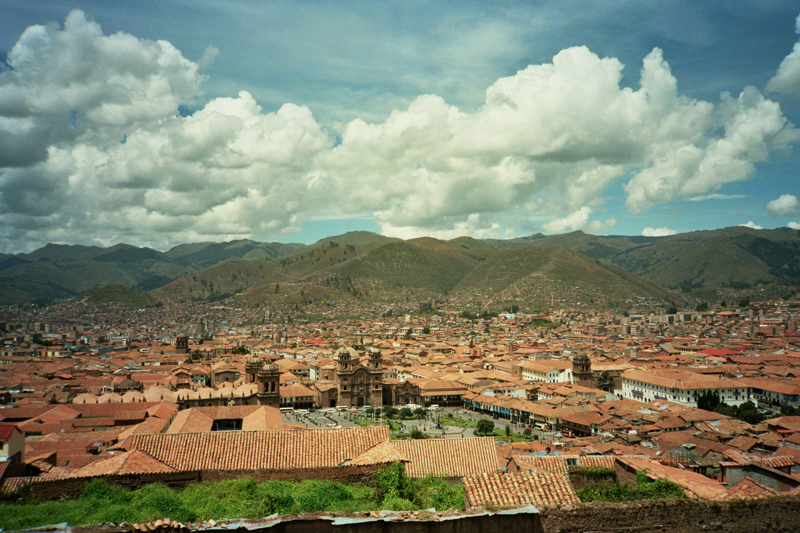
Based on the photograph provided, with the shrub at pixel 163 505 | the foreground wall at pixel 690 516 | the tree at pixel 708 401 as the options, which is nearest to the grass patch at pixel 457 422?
the tree at pixel 708 401

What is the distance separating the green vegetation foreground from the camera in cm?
1075

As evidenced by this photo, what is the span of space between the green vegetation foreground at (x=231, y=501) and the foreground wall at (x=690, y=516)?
4.16 meters

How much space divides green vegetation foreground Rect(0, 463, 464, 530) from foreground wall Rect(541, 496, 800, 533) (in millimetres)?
4155

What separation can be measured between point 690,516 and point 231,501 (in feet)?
30.2

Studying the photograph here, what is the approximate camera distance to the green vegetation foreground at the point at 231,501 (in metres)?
10.8

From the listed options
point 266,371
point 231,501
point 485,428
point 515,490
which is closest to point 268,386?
point 266,371

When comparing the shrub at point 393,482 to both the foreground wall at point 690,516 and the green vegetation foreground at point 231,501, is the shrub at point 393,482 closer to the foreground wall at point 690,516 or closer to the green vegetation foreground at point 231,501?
the green vegetation foreground at point 231,501

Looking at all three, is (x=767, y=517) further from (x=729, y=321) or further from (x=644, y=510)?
(x=729, y=321)

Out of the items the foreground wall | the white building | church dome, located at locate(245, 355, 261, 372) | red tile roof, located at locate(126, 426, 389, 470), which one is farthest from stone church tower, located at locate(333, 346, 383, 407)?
the foreground wall

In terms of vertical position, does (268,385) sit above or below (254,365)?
below

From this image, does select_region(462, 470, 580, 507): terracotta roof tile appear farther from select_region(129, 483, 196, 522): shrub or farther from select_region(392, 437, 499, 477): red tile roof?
select_region(129, 483, 196, 522): shrub

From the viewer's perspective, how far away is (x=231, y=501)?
39.6 ft

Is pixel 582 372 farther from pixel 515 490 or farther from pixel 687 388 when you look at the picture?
pixel 515 490

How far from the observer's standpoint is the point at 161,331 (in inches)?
5591
